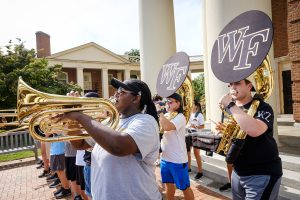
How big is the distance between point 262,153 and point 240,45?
3.34ft

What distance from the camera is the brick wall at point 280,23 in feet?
38.4

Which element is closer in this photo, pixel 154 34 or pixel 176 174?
pixel 176 174

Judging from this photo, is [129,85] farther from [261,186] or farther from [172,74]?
[172,74]

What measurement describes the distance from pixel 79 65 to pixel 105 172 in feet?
93.6

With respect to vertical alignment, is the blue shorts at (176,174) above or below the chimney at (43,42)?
below

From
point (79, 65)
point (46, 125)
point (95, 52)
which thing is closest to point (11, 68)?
point (79, 65)

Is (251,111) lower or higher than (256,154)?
higher

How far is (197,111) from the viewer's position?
21.0 feet

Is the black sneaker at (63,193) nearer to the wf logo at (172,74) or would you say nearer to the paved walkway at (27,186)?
the paved walkway at (27,186)

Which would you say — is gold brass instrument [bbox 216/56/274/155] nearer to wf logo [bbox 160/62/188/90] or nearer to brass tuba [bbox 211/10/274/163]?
brass tuba [bbox 211/10/274/163]

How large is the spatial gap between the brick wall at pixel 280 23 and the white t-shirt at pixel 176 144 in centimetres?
990

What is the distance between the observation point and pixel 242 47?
243 centimetres

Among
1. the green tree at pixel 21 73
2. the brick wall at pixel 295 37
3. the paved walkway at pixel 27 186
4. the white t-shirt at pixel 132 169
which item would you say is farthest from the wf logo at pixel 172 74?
the green tree at pixel 21 73

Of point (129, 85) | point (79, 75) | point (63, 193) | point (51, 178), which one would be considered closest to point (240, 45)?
point (129, 85)
